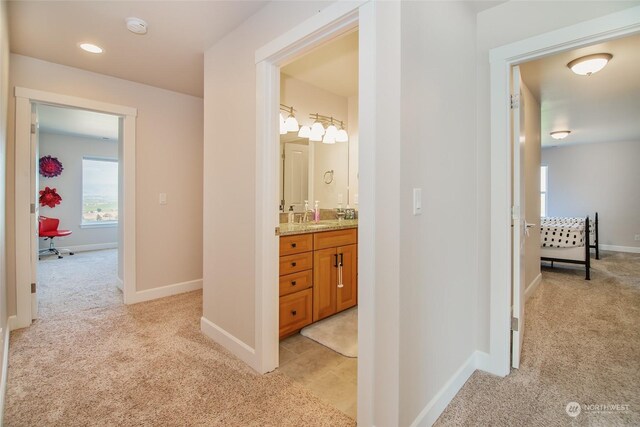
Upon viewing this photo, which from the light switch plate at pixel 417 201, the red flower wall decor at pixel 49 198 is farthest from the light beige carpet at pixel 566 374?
the red flower wall decor at pixel 49 198

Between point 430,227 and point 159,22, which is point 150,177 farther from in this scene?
point 430,227

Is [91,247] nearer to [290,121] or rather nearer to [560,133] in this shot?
[290,121]

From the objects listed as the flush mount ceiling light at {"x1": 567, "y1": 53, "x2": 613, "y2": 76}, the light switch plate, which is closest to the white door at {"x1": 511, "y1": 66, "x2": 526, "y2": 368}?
the light switch plate

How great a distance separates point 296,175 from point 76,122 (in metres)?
4.61

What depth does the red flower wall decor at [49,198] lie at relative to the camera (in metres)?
5.94

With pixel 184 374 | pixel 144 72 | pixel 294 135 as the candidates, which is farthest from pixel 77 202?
pixel 184 374

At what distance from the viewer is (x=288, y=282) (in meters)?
2.38

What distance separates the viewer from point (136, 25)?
2199 mm

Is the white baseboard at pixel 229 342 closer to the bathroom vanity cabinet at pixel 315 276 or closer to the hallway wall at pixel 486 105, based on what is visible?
the bathroom vanity cabinet at pixel 315 276

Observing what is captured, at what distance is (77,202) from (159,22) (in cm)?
621

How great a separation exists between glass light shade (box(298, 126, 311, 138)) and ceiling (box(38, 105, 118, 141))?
123 inches

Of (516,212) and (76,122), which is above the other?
(76,122)

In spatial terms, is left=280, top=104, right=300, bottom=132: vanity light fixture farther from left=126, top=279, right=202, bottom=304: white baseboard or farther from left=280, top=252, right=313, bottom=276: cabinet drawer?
left=126, top=279, right=202, bottom=304: white baseboard

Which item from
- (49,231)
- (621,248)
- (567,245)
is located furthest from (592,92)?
(49,231)
